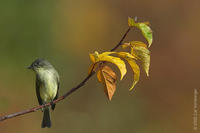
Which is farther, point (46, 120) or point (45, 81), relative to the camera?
point (46, 120)

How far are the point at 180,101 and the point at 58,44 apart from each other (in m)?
2.32

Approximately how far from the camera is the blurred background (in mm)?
6988

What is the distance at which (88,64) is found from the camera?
300 inches

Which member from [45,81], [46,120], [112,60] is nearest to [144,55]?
[112,60]

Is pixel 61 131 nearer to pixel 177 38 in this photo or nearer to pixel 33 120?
pixel 33 120

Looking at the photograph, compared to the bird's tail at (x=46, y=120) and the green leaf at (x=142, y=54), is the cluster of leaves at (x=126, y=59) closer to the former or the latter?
the green leaf at (x=142, y=54)

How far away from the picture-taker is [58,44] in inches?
311

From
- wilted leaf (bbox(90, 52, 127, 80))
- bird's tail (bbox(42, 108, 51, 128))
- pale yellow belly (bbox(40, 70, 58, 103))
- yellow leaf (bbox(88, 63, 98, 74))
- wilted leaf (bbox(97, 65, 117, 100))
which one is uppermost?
wilted leaf (bbox(90, 52, 127, 80))

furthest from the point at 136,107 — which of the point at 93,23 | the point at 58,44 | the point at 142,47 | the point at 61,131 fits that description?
the point at 142,47

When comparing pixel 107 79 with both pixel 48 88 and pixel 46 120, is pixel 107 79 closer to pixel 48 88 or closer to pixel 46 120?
pixel 48 88

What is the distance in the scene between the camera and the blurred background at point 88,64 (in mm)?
6988

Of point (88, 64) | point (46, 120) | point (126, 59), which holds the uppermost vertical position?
point (126, 59)

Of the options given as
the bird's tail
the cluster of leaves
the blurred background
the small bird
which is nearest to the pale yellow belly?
the small bird

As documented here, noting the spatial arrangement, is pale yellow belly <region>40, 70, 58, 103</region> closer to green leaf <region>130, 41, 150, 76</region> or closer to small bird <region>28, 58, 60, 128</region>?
small bird <region>28, 58, 60, 128</region>
